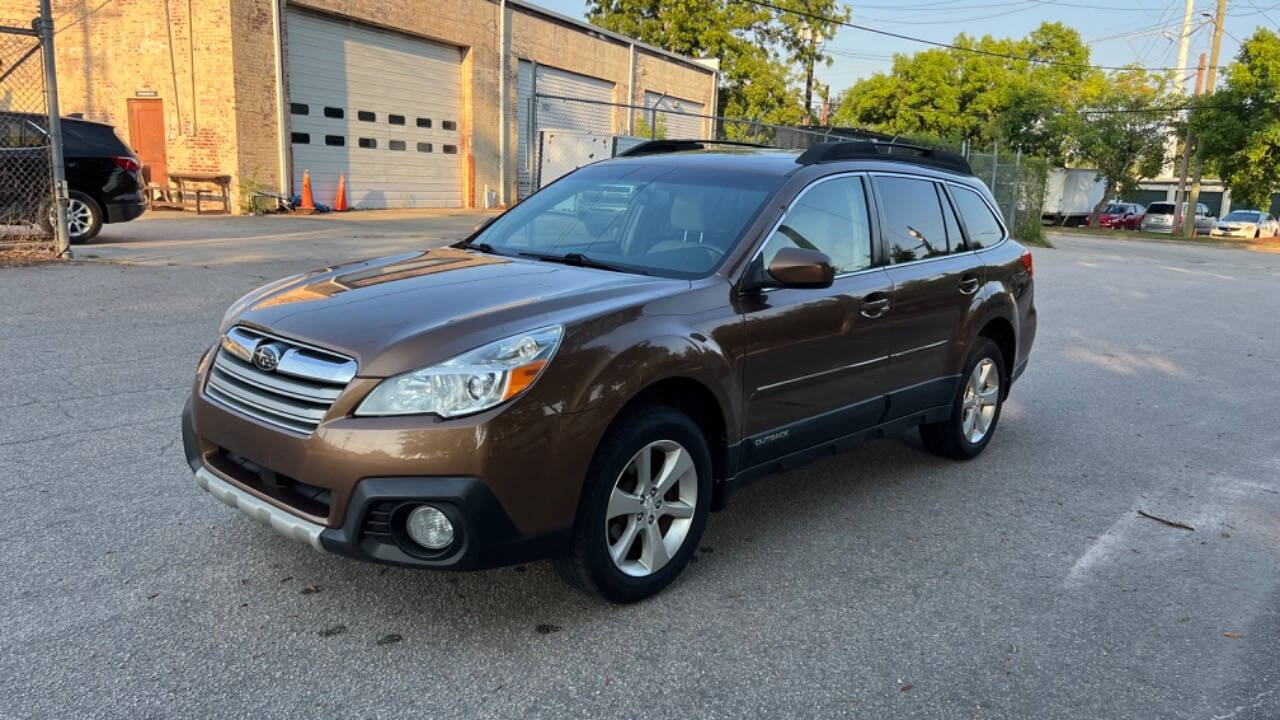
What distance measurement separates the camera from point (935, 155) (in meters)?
5.49

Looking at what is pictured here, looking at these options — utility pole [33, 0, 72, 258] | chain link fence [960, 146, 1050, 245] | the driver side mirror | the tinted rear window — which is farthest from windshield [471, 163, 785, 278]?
chain link fence [960, 146, 1050, 245]

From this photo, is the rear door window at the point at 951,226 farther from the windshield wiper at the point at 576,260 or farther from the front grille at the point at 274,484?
the front grille at the point at 274,484

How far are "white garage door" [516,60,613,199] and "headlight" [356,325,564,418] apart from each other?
23.2 metres

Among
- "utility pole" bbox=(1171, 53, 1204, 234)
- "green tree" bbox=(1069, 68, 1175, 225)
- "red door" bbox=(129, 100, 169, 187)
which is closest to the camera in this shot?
"red door" bbox=(129, 100, 169, 187)

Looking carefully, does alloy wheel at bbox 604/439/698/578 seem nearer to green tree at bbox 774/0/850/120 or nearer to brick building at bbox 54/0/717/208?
brick building at bbox 54/0/717/208

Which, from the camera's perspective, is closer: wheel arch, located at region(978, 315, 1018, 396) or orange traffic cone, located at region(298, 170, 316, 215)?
wheel arch, located at region(978, 315, 1018, 396)

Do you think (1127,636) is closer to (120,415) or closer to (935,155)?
(935,155)

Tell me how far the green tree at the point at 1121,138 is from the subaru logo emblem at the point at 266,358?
4403 cm

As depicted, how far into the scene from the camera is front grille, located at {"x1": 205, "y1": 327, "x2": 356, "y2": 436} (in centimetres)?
300

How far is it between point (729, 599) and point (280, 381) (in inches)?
72.2

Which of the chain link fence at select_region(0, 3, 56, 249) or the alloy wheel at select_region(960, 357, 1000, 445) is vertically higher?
the chain link fence at select_region(0, 3, 56, 249)

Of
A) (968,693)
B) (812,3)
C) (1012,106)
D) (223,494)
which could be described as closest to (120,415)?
(223,494)

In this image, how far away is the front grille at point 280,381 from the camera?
9.84 ft

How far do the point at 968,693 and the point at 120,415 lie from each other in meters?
4.76
